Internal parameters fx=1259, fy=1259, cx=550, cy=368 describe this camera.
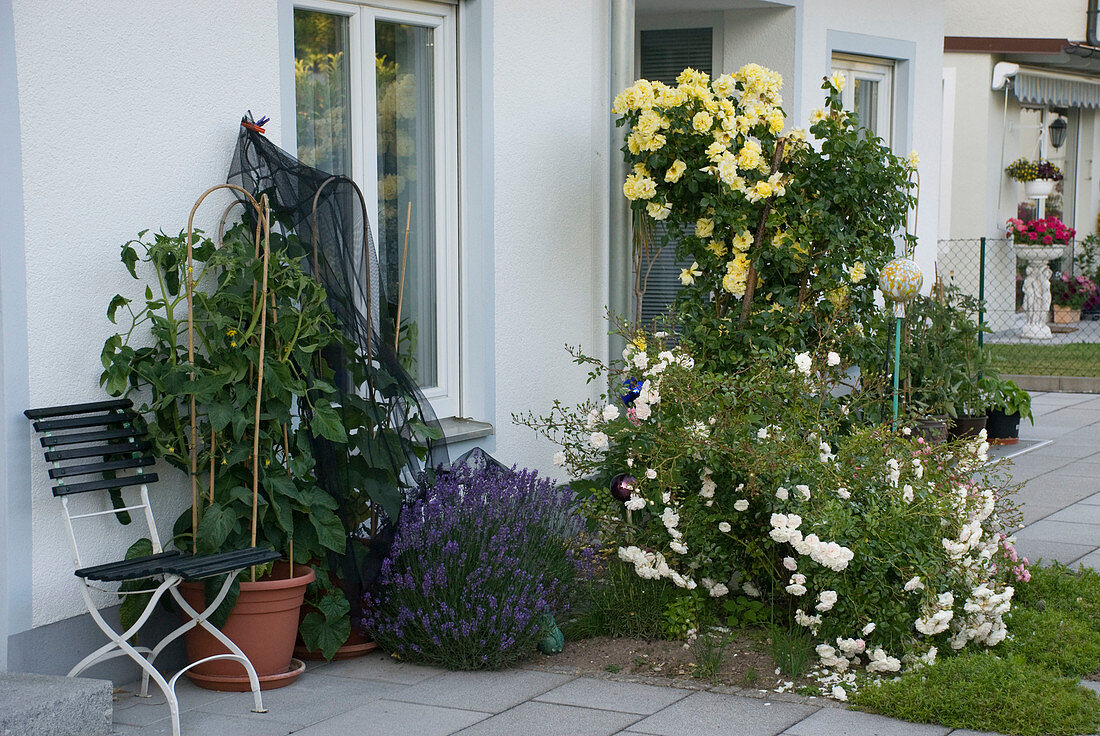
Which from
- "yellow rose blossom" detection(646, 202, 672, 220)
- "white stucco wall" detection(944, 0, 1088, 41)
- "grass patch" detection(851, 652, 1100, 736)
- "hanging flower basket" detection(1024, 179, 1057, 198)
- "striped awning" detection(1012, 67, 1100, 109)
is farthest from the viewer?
"white stucco wall" detection(944, 0, 1088, 41)

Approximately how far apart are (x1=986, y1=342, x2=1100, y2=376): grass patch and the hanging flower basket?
86.4 inches

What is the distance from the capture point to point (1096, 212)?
17.9 metres

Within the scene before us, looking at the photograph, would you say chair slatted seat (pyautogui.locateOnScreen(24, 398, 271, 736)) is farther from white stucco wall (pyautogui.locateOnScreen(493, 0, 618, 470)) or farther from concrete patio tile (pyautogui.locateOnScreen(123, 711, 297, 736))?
white stucco wall (pyautogui.locateOnScreen(493, 0, 618, 470))

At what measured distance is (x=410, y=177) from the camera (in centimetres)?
545

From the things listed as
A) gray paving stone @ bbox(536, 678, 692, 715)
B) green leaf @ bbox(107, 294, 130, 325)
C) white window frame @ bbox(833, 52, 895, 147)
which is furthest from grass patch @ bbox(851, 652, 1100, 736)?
white window frame @ bbox(833, 52, 895, 147)

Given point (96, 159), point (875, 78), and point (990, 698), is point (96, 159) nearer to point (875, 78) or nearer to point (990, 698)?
point (990, 698)

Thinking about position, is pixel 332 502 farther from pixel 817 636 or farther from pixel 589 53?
pixel 589 53

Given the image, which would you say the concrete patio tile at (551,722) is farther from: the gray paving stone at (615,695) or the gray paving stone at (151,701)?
the gray paving stone at (151,701)

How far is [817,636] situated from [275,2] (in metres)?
2.96

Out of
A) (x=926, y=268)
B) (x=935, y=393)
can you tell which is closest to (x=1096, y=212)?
(x=926, y=268)

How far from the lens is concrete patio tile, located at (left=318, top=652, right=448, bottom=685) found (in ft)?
14.0

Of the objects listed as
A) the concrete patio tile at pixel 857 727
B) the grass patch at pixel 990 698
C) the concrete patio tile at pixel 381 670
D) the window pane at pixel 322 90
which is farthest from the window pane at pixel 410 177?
the grass patch at pixel 990 698

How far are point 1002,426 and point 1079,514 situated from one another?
222 cm

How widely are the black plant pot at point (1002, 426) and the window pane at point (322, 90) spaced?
5.48 meters
